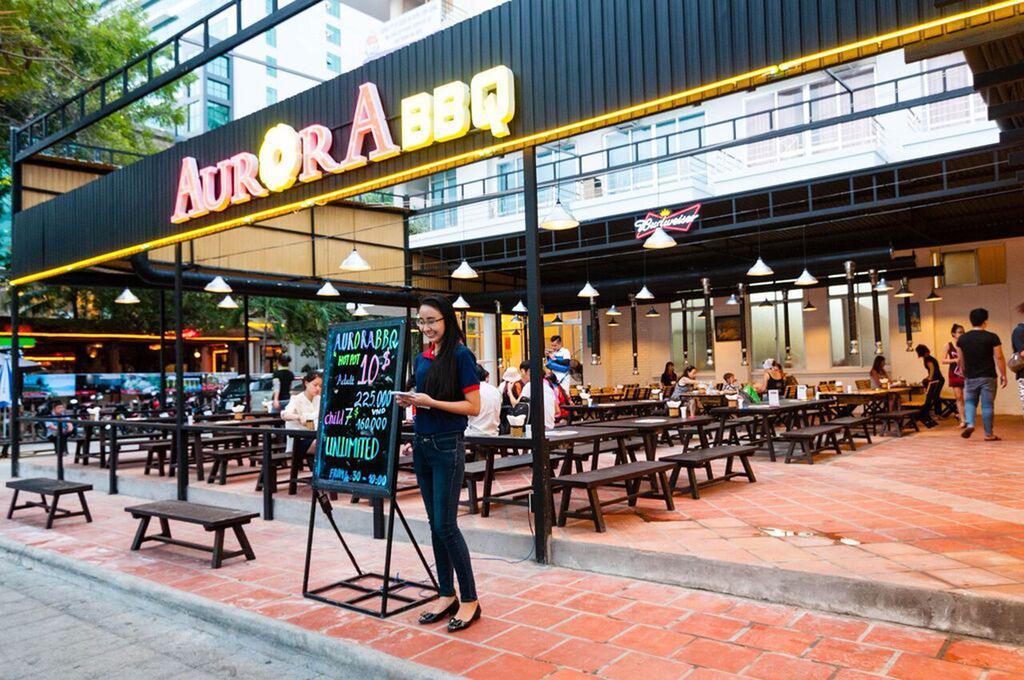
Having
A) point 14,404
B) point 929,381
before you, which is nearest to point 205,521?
point 14,404

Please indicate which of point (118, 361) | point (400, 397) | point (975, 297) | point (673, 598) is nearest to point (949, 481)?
point (673, 598)

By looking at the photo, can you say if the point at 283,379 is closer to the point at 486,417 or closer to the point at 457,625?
the point at 486,417

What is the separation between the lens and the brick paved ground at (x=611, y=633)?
3178 mm

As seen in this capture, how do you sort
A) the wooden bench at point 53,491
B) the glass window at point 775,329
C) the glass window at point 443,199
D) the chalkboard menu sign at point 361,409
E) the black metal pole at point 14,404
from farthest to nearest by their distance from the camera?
the glass window at point 443,199
the glass window at point 775,329
the black metal pole at point 14,404
the wooden bench at point 53,491
the chalkboard menu sign at point 361,409

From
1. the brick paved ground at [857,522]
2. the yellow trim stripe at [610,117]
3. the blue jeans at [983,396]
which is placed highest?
the yellow trim stripe at [610,117]

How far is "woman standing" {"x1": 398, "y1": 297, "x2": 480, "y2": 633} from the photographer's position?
3.84 m

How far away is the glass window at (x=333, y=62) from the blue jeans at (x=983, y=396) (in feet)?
186

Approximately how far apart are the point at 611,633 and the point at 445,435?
1.35 meters

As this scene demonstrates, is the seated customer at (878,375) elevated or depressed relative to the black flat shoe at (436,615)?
elevated

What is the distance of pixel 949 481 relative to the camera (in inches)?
273

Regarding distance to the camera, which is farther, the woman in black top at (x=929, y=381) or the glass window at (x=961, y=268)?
the glass window at (x=961, y=268)

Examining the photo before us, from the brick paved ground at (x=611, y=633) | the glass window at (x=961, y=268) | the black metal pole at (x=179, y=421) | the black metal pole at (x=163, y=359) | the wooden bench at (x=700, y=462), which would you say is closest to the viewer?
the brick paved ground at (x=611, y=633)

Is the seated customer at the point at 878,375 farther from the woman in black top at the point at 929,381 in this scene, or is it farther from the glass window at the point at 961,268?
the glass window at the point at 961,268

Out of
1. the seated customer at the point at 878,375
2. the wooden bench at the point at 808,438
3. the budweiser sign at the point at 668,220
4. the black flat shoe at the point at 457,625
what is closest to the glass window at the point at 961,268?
the seated customer at the point at 878,375
